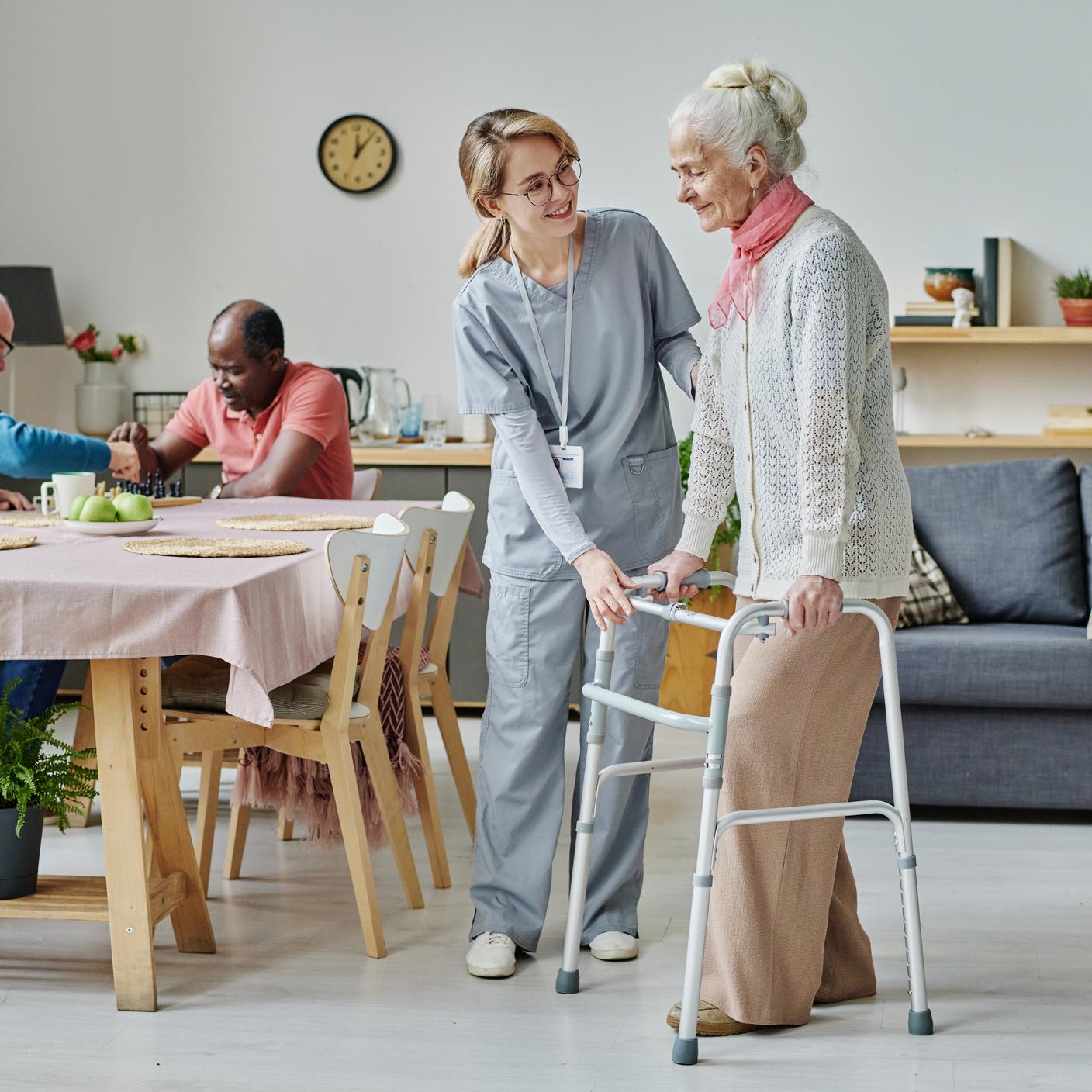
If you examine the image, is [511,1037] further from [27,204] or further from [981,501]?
[27,204]

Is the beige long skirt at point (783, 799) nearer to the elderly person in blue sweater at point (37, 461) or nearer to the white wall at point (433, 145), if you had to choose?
the elderly person in blue sweater at point (37, 461)

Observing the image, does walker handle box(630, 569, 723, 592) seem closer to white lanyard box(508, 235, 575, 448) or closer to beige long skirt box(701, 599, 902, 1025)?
beige long skirt box(701, 599, 902, 1025)

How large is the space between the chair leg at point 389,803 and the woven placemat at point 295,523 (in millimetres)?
436

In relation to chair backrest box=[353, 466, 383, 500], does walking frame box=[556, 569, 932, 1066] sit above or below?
below

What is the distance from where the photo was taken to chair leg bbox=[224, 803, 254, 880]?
9.92 feet

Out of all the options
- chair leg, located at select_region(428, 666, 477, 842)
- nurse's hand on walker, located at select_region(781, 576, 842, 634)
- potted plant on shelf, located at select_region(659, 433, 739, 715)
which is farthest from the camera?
potted plant on shelf, located at select_region(659, 433, 739, 715)

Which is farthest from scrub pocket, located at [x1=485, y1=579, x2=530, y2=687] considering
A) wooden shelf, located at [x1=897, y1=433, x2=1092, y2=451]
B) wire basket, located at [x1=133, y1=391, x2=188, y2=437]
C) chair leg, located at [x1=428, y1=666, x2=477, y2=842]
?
wire basket, located at [x1=133, y1=391, x2=188, y2=437]

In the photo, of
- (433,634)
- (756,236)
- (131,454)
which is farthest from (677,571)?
(131,454)

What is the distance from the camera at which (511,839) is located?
2.52 metres

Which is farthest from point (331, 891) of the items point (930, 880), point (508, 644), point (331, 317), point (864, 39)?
point (864, 39)

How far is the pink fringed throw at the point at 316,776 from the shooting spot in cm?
301

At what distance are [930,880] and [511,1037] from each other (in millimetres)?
1177

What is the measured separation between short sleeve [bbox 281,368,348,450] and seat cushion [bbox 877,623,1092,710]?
1.51 metres

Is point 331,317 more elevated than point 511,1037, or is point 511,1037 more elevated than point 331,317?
point 331,317
